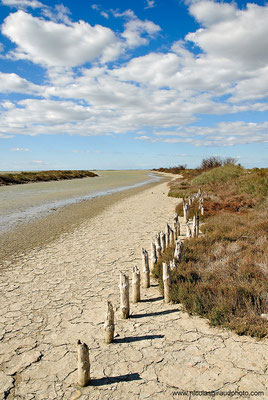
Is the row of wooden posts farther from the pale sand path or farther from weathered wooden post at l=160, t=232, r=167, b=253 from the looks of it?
the pale sand path

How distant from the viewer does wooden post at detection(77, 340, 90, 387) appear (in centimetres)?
344

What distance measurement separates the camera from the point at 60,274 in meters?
7.80

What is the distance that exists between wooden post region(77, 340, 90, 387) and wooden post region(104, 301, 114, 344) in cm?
82

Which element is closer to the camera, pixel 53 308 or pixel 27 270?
pixel 53 308

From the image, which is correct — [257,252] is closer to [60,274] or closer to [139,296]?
[139,296]

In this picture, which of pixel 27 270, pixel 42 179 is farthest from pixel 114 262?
pixel 42 179

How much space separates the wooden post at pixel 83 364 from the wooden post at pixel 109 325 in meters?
0.82

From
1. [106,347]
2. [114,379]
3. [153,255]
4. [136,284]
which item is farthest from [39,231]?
[114,379]

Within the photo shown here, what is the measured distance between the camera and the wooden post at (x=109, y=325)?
4320 mm

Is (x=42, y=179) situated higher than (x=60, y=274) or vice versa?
(x=42, y=179)

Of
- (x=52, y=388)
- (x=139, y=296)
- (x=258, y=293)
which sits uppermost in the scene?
(x=258, y=293)

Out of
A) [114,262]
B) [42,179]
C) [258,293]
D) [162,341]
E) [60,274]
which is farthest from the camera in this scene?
[42,179]

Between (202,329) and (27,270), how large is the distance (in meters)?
5.77

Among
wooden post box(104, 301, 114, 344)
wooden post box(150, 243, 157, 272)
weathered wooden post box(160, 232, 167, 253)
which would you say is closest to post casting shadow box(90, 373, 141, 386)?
wooden post box(104, 301, 114, 344)
